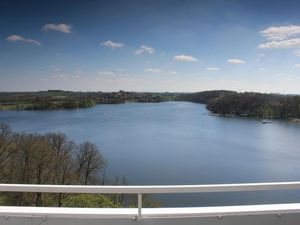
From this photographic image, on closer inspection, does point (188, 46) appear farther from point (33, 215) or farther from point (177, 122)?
point (33, 215)

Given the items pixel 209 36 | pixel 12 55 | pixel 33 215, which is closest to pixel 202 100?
pixel 209 36

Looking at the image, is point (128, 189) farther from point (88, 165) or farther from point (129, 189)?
point (88, 165)

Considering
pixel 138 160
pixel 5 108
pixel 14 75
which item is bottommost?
pixel 138 160

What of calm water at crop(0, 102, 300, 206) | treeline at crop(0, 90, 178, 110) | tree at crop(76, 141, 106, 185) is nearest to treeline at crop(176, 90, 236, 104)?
treeline at crop(0, 90, 178, 110)

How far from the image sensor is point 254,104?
163 feet

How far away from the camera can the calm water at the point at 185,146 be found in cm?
1973

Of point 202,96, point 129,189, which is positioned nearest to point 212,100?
point 202,96

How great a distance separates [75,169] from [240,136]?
18.9 m

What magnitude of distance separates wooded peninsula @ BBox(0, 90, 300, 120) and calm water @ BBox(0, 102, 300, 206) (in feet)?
3.95

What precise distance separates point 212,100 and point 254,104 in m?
6.16

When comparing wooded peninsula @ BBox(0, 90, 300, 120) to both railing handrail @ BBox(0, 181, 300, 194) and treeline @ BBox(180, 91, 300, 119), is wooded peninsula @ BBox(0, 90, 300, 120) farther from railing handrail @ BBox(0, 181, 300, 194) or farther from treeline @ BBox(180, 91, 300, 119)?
railing handrail @ BBox(0, 181, 300, 194)

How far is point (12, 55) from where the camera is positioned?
4003 cm

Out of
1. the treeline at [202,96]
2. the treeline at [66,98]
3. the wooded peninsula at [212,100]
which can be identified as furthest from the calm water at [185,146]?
the treeline at [202,96]

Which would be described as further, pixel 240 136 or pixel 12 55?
pixel 12 55
